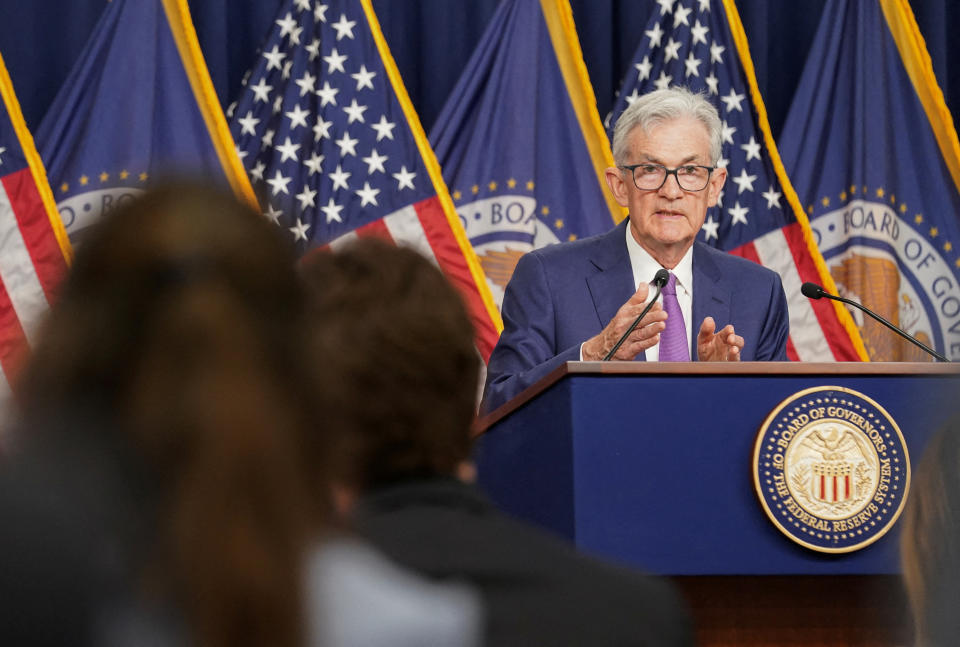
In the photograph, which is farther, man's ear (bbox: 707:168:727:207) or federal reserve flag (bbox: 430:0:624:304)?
federal reserve flag (bbox: 430:0:624:304)

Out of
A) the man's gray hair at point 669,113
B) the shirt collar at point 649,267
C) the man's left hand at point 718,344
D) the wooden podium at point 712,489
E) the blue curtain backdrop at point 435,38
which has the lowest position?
the wooden podium at point 712,489

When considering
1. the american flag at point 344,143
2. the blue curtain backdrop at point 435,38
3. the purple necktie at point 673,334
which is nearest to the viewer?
the purple necktie at point 673,334

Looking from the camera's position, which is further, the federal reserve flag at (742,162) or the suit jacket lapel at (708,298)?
the federal reserve flag at (742,162)

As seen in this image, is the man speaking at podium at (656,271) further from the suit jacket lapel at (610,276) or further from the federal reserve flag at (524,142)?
the federal reserve flag at (524,142)

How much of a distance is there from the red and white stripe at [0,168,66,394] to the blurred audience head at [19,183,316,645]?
4684 millimetres

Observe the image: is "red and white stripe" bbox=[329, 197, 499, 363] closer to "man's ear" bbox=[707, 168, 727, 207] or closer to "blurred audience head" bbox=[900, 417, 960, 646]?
"man's ear" bbox=[707, 168, 727, 207]

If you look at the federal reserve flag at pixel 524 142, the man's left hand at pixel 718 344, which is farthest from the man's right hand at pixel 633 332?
the federal reserve flag at pixel 524 142

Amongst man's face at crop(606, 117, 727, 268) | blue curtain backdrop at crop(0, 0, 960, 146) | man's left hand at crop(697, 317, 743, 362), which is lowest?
man's left hand at crop(697, 317, 743, 362)

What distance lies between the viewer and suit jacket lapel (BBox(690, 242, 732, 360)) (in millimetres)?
3939

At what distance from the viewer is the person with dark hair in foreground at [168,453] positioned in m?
0.65

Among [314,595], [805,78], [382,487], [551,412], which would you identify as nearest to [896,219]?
[805,78]

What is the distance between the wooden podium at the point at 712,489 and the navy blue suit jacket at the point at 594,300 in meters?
1.03

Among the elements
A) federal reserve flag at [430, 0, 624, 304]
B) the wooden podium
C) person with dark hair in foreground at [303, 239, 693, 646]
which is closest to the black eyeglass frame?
the wooden podium

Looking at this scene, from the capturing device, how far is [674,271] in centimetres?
409
